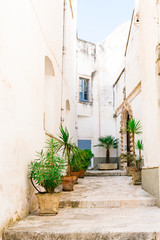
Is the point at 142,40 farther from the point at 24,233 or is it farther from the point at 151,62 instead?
the point at 24,233

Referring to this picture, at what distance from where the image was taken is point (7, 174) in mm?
2908

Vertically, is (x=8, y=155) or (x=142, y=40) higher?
(x=142, y=40)

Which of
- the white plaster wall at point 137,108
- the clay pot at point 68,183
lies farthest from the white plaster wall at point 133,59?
the clay pot at point 68,183

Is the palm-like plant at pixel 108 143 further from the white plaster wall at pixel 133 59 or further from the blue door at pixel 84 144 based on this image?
the white plaster wall at pixel 133 59

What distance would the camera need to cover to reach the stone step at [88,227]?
9.07 feet

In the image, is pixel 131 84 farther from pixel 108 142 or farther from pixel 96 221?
pixel 96 221

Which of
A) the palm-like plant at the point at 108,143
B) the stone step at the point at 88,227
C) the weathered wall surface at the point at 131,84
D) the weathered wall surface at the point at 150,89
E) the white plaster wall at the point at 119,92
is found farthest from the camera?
the palm-like plant at the point at 108,143

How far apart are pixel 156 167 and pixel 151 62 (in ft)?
6.76

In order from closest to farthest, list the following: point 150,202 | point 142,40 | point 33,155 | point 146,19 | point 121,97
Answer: point 33,155 → point 150,202 → point 146,19 → point 142,40 → point 121,97

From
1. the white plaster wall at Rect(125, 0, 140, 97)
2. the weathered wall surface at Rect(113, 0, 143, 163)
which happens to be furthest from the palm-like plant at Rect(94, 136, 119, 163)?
the white plaster wall at Rect(125, 0, 140, 97)

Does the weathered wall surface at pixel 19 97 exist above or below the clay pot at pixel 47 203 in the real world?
above

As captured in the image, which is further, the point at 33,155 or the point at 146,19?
the point at 146,19

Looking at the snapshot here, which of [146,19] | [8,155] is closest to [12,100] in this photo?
[8,155]

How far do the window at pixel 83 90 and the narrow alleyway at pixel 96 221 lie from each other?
1000 centimetres
